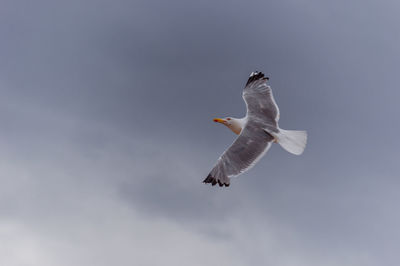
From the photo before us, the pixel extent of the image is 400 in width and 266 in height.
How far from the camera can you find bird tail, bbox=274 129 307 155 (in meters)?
13.1

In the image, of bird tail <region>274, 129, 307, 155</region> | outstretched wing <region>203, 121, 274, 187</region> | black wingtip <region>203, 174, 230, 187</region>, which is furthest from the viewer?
bird tail <region>274, 129, 307, 155</region>

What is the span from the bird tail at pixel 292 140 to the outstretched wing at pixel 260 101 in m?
0.89

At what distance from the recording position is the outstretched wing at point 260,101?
1522 centimetres

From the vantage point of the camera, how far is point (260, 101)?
16125 millimetres

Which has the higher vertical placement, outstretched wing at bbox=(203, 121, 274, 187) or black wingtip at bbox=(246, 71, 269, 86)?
black wingtip at bbox=(246, 71, 269, 86)

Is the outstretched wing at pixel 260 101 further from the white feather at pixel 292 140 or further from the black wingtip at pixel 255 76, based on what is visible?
the white feather at pixel 292 140

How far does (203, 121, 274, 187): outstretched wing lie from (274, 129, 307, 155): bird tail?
1.15 feet

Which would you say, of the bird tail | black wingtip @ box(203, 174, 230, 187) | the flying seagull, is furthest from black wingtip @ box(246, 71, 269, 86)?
black wingtip @ box(203, 174, 230, 187)

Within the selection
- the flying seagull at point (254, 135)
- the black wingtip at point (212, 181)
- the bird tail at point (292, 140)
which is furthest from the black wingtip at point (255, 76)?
the black wingtip at point (212, 181)

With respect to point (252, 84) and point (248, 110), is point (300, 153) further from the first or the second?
point (252, 84)

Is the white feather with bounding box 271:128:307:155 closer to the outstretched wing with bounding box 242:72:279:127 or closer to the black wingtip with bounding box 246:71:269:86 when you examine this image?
the outstretched wing with bounding box 242:72:279:127

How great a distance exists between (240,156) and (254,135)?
1.39 m

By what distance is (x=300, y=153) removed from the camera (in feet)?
42.6

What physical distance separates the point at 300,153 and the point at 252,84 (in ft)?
16.7
